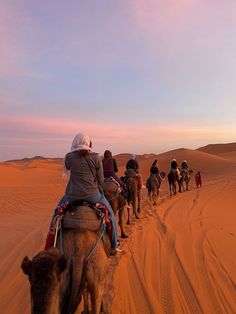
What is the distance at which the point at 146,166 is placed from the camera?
59812 mm

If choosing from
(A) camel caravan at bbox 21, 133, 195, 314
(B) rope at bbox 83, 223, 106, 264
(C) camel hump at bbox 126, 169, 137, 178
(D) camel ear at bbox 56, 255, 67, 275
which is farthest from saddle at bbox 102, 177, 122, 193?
(D) camel ear at bbox 56, 255, 67, 275

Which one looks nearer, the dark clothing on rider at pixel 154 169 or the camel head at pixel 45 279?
the camel head at pixel 45 279

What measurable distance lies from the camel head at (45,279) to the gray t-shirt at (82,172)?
2.23 metres

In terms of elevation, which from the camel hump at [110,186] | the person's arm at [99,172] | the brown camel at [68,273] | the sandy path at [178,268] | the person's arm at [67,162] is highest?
the person's arm at [67,162]

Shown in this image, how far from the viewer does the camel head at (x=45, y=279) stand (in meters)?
3.62

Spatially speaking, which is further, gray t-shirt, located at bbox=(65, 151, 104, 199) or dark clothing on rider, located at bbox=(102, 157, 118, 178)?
dark clothing on rider, located at bbox=(102, 157, 118, 178)

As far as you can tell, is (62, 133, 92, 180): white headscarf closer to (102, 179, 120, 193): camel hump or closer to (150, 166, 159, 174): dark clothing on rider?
(102, 179, 120, 193): camel hump

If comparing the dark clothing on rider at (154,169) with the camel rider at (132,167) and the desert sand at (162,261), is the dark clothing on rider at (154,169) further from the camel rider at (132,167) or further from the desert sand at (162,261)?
the camel rider at (132,167)

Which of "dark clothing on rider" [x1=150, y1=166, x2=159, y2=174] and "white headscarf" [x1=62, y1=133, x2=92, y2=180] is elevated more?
"white headscarf" [x1=62, y1=133, x2=92, y2=180]

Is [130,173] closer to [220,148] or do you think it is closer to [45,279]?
[45,279]

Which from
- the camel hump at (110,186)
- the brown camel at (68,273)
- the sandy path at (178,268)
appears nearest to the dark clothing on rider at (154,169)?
the sandy path at (178,268)

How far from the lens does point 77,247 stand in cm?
479

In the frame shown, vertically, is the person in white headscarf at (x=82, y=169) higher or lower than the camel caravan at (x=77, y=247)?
higher

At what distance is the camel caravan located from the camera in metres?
3.71
